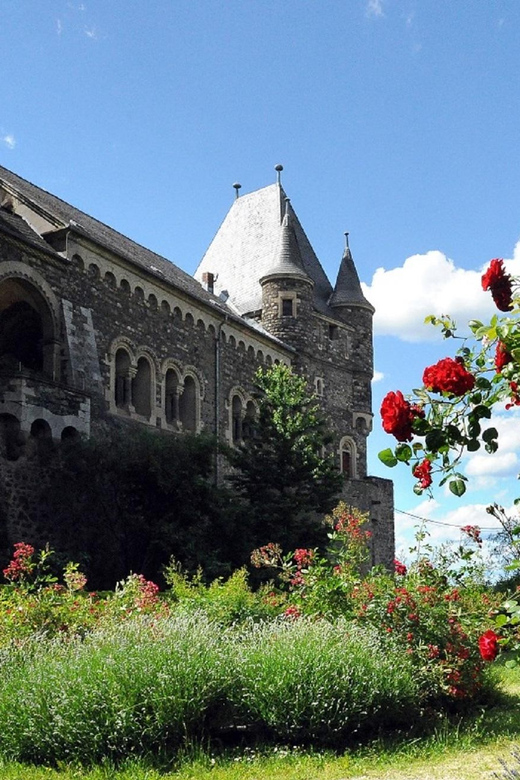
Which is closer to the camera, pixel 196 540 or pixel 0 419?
pixel 0 419

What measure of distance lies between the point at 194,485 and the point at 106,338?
461 cm

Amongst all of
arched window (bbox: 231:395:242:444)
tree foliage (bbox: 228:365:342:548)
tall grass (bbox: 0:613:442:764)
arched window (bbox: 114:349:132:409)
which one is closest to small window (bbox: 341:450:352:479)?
arched window (bbox: 231:395:242:444)

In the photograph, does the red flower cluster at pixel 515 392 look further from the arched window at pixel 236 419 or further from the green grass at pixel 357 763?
the arched window at pixel 236 419

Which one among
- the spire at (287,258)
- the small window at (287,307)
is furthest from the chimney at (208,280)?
the small window at (287,307)

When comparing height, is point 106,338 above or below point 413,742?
above

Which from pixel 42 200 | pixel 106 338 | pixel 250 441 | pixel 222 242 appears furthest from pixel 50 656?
pixel 222 242

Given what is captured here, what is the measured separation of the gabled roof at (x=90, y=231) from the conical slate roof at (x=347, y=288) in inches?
201

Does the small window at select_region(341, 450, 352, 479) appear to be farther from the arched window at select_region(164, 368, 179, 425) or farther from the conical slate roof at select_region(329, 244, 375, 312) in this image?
the arched window at select_region(164, 368, 179, 425)

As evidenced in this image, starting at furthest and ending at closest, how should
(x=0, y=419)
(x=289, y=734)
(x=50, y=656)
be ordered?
(x=0, y=419)
(x=50, y=656)
(x=289, y=734)

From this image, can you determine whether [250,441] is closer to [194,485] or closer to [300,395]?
[300,395]

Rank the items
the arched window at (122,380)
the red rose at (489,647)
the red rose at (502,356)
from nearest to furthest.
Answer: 1. the red rose at (502,356)
2. the red rose at (489,647)
3. the arched window at (122,380)

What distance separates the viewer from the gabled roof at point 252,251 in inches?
1266

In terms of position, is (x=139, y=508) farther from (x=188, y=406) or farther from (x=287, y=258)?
(x=287, y=258)

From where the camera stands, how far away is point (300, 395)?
79.2 feet
